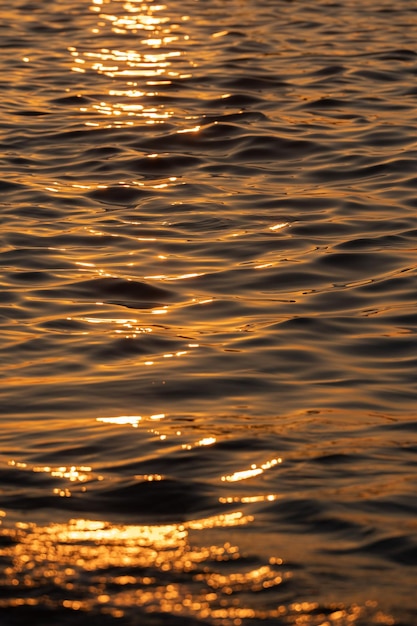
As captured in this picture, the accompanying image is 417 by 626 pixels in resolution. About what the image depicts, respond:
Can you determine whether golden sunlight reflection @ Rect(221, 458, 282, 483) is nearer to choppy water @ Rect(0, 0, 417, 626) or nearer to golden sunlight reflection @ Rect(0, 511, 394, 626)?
choppy water @ Rect(0, 0, 417, 626)

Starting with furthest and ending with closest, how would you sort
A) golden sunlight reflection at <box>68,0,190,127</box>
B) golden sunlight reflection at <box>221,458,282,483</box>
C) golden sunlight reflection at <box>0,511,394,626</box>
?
golden sunlight reflection at <box>68,0,190,127</box> → golden sunlight reflection at <box>221,458,282,483</box> → golden sunlight reflection at <box>0,511,394,626</box>

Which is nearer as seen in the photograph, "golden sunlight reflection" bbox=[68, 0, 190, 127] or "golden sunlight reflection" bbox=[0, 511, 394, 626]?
"golden sunlight reflection" bbox=[0, 511, 394, 626]

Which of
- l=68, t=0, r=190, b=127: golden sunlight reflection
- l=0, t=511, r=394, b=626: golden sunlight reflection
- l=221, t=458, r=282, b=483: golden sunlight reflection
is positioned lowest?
l=221, t=458, r=282, b=483: golden sunlight reflection

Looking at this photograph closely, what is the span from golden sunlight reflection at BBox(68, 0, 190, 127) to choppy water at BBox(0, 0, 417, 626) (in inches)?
2.1

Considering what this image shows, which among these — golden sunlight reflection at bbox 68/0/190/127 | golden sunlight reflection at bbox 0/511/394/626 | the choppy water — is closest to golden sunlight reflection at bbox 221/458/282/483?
the choppy water

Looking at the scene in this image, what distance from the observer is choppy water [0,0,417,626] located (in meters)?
3.80

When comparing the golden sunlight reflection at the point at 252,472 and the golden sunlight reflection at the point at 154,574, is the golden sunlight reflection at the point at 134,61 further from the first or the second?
the golden sunlight reflection at the point at 154,574

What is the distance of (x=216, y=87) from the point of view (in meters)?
11.2

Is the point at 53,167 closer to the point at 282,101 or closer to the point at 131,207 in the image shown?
the point at 131,207

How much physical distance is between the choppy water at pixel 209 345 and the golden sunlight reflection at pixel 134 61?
53 millimetres

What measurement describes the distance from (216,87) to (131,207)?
3521 mm

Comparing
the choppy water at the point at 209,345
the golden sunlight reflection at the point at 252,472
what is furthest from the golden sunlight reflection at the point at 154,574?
the golden sunlight reflection at the point at 252,472

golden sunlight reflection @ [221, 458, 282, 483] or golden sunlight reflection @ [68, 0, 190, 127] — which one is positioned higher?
golden sunlight reflection @ [68, 0, 190, 127]

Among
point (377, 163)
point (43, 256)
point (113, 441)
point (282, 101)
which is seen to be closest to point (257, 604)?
point (113, 441)
